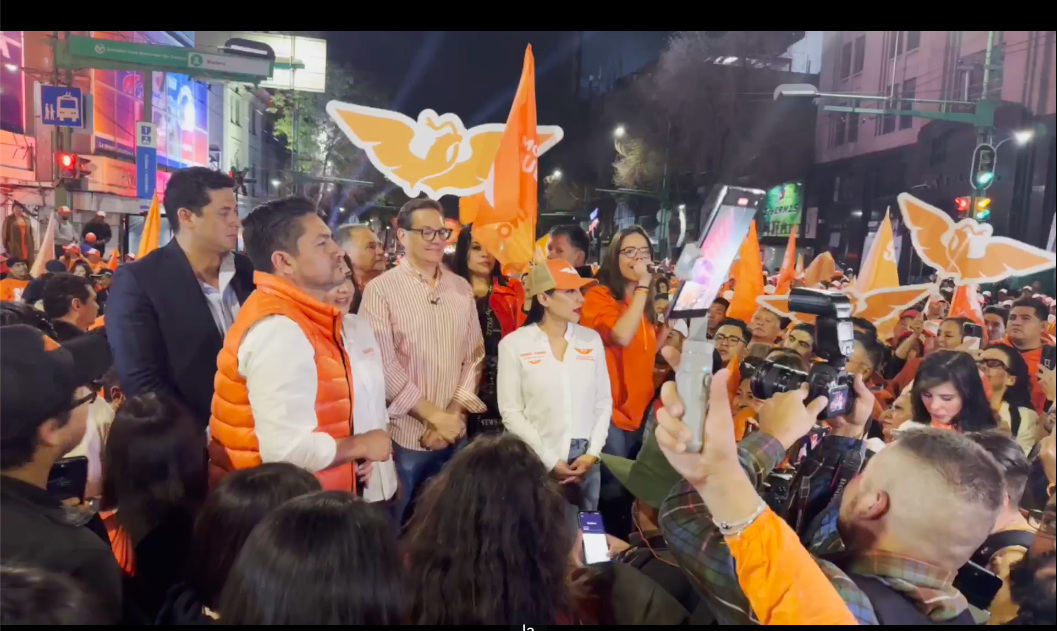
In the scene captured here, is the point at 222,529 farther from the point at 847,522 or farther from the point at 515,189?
the point at 515,189

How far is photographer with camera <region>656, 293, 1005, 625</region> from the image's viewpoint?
97 cm

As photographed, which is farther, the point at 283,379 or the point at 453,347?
the point at 453,347

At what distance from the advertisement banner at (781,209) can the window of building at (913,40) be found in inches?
23.4

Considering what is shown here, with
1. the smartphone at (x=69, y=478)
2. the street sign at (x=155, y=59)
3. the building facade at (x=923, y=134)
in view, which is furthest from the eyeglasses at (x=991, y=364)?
the smartphone at (x=69, y=478)

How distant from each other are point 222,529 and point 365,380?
22.6 inches

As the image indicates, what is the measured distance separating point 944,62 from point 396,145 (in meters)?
1.86

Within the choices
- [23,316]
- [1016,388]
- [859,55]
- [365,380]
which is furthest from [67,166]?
[1016,388]

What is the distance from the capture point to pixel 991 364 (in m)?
2.15

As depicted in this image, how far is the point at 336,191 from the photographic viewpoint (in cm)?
249

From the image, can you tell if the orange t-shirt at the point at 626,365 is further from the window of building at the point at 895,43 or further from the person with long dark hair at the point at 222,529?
the person with long dark hair at the point at 222,529

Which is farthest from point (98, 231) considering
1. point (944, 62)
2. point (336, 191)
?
point (944, 62)

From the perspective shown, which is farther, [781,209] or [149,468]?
[781,209]
